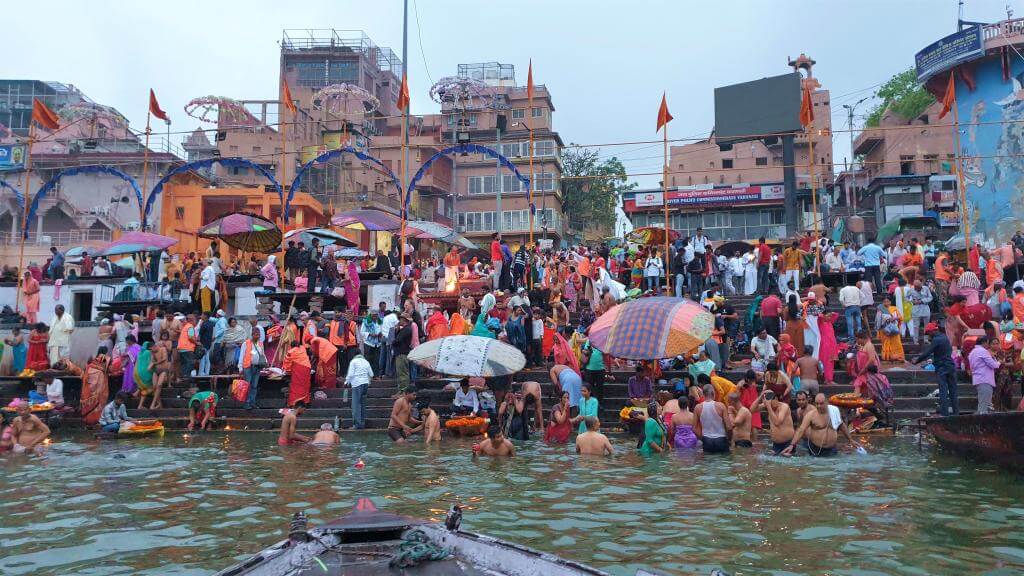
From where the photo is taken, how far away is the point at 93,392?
60.2 feet

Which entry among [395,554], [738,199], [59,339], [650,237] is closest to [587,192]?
[738,199]

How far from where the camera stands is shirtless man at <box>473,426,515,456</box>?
42.8ft

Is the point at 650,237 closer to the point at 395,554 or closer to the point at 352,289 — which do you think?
the point at 352,289

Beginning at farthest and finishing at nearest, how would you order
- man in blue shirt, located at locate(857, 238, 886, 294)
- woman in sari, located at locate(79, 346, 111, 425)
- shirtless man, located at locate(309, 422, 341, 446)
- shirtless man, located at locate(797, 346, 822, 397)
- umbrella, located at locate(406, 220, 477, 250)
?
umbrella, located at locate(406, 220, 477, 250) → man in blue shirt, located at locate(857, 238, 886, 294) → woman in sari, located at locate(79, 346, 111, 425) → shirtless man, located at locate(797, 346, 822, 397) → shirtless man, located at locate(309, 422, 341, 446)

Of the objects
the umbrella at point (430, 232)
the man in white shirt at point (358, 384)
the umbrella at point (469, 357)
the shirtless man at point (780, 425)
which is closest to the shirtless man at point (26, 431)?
the man in white shirt at point (358, 384)

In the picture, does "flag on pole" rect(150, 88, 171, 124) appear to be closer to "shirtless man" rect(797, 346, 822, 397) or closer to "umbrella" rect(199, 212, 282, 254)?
"umbrella" rect(199, 212, 282, 254)

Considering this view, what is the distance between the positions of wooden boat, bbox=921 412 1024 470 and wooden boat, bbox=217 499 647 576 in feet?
27.1

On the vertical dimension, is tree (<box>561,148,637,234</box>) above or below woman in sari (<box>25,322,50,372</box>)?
above

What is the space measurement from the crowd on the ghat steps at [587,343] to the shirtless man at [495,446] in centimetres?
3

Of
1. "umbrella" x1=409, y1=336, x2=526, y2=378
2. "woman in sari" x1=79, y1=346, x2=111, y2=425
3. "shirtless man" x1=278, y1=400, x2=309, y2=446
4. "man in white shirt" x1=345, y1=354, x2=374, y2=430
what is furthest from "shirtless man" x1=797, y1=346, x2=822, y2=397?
"woman in sari" x1=79, y1=346, x2=111, y2=425

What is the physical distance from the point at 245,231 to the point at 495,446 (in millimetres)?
12690

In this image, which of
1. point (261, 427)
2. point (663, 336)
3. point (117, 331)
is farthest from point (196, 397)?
point (663, 336)

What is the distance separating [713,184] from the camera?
50.5 meters

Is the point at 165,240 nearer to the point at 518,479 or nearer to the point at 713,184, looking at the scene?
the point at 518,479
